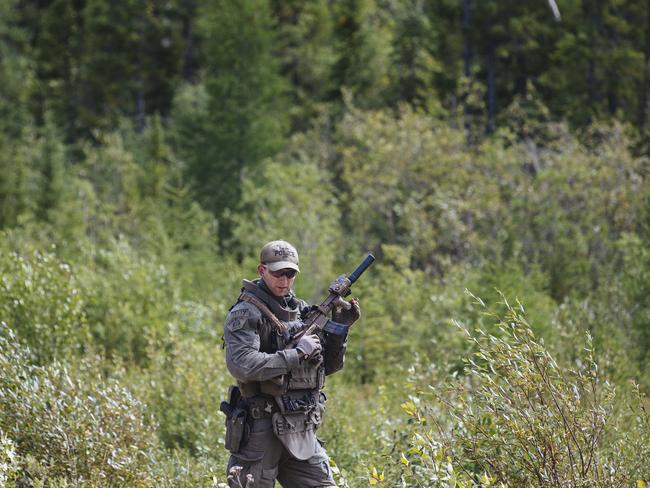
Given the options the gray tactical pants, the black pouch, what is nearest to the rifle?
the black pouch

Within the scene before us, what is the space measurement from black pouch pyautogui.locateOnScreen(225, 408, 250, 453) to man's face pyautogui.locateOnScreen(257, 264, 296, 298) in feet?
3.15

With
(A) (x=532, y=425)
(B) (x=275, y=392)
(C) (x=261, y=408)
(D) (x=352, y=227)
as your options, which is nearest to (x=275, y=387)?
(B) (x=275, y=392)

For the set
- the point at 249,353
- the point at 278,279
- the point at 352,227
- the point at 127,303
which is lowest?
the point at 127,303

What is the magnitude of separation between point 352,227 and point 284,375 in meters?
23.0

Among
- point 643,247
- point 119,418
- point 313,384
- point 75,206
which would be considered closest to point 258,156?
point 75,206

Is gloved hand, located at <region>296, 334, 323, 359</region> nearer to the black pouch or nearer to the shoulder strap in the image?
the shoulder strap

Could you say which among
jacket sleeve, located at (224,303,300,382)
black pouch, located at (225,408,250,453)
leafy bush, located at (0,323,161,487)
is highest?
jacket sleeve, located at (224,303,300,382)

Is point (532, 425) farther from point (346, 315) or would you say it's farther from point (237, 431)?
point (237, 431)

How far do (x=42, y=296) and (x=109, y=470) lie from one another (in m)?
6.26

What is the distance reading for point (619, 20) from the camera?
32781mm

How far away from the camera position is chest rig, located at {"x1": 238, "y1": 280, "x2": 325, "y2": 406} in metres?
6.63

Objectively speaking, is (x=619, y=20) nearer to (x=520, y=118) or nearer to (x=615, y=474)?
(x=520, y=118)

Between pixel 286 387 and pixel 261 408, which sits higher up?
pixel 286 387

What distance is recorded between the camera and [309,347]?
21.1 ft
